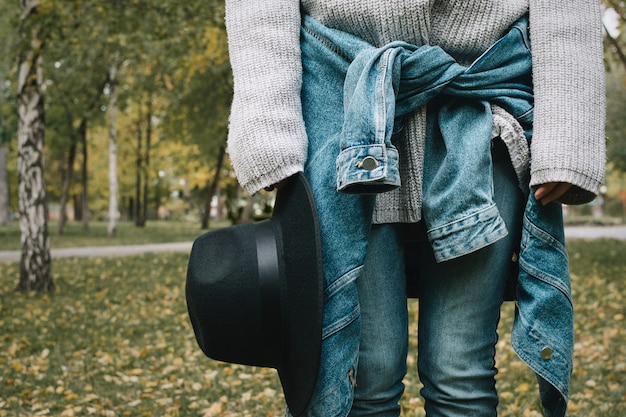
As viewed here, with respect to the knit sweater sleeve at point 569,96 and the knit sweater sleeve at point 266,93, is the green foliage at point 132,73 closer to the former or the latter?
the knit sweater sleeve at point 266,93

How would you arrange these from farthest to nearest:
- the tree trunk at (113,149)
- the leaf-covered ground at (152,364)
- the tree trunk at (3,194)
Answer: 1. the tree trunk at (3,194)
2. the tree trunk at (113,149)
3. the leaf-covered ground at (152,364)

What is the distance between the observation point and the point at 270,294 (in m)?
1.56

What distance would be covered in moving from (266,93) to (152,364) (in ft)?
13.7

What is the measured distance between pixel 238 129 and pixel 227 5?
1.14 ft

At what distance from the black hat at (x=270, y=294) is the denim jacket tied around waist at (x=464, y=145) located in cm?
15

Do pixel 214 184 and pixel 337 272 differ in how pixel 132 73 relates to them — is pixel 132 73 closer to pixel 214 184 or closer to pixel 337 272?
pixel 214 184

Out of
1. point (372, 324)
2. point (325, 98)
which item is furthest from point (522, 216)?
point (325, 98)

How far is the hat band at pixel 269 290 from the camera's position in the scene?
1.56 m

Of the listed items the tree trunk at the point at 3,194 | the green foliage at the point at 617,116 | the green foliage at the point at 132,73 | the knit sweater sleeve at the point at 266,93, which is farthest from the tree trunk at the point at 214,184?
the knit sweater sleeve at the point at 266,93

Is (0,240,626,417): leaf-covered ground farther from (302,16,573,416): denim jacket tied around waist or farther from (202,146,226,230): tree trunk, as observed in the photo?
(202,146,226,230): tree trunk

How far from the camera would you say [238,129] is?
1.69m

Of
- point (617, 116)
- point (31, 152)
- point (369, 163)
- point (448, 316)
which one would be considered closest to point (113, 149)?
point (31, 152)

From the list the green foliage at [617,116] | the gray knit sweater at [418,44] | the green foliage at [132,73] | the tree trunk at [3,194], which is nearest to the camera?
the gray knit sweater at [418,44]

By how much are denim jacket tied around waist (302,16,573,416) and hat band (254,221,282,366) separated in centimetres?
22
